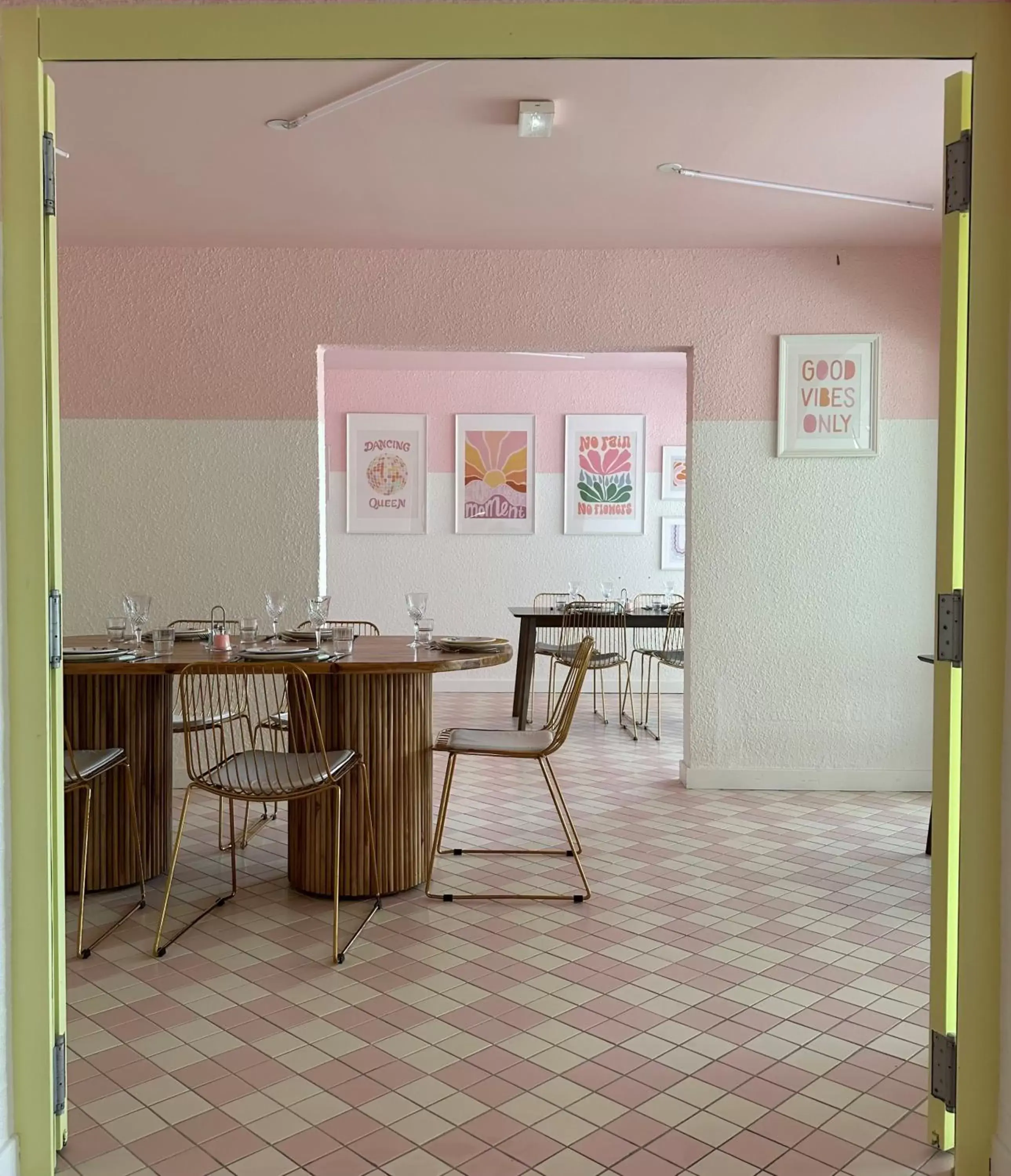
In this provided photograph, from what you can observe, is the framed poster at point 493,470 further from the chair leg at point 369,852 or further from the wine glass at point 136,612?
the chair leg at point 369,852

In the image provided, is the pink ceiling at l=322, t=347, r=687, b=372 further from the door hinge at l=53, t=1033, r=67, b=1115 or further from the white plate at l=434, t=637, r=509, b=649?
the door hinge at l=53, t=1033, r=67, b=1115

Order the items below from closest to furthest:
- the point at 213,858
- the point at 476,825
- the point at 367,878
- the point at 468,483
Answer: the point at 367,878 < the point at 213,858 < the point at 476,825 < the point at 468,483

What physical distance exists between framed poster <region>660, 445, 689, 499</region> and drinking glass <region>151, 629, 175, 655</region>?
5.59 meters

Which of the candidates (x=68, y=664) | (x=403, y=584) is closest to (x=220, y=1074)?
(x=68, y=664)

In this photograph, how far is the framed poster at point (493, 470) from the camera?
8617mm

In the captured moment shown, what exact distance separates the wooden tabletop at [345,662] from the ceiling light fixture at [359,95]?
1.73 metres

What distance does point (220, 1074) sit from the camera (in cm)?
247

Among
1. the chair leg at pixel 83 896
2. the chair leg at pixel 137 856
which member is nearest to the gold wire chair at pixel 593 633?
the chair leg at pixel 137 856

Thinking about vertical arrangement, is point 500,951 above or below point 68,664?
below

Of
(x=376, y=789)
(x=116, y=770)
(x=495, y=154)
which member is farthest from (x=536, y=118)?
(x=116, y=770)

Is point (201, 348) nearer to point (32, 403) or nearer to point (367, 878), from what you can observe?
point (367, 878)

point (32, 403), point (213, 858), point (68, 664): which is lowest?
point (213, 858)

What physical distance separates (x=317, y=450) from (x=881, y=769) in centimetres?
317

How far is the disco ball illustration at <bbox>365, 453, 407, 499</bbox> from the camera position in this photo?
339 inches
